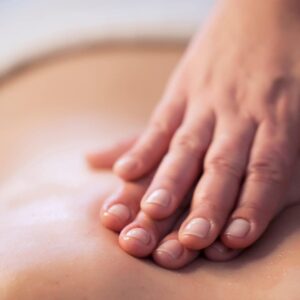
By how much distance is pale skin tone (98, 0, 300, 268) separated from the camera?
688 mm

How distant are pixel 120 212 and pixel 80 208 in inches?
1.9

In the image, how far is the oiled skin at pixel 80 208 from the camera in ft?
1.94

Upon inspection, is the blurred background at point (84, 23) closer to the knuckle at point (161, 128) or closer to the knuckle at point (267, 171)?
the knuckle at point (161, 128)

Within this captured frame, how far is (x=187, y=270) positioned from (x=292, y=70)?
34 centimetres

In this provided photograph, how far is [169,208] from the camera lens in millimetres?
707

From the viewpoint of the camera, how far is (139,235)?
66 cm

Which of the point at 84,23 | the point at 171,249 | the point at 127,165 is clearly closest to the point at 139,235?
the point at 171,249

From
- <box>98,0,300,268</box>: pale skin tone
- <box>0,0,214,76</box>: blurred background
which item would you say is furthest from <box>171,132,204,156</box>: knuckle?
<box>0,0,214,76</box>: blurred background

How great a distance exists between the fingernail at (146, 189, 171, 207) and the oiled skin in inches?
2.6

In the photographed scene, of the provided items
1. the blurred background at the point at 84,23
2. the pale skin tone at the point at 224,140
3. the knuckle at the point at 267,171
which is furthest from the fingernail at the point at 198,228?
the blurred background at the point at 84,23

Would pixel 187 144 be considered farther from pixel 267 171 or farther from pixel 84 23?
pixel 84 23

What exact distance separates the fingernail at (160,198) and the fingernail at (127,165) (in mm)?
72

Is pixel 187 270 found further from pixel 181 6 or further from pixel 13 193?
pixel 181 6

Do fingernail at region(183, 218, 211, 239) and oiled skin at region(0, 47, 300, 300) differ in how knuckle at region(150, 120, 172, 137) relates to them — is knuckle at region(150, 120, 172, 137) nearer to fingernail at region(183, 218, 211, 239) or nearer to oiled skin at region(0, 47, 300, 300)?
oiled skin at region(0, 47, 300, 300)
